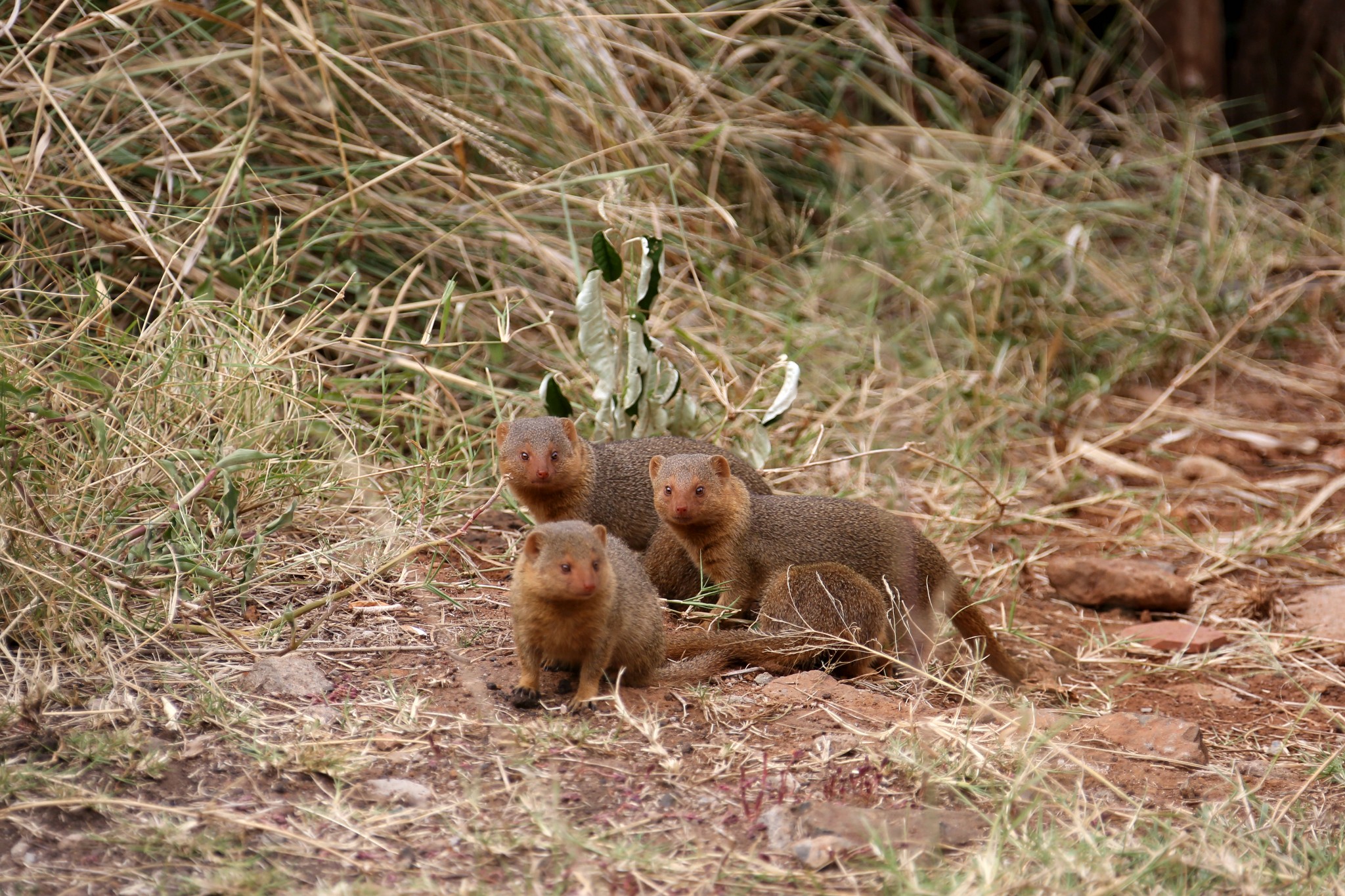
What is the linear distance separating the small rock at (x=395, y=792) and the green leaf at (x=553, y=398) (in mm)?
1779

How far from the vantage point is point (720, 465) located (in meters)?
3.69

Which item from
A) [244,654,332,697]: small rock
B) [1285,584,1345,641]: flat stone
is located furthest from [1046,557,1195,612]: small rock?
[244,654,332,697]: small rock

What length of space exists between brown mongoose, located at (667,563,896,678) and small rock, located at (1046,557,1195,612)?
1203 millimetres

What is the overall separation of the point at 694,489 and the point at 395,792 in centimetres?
136

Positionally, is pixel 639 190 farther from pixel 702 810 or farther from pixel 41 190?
pixel 702 810

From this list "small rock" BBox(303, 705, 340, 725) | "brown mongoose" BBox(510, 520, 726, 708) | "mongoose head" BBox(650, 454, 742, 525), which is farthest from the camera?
"mongoose head" BBox(650, 454, 742, 525)

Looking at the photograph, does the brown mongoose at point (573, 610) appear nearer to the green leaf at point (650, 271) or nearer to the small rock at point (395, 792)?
the small rock at point (395, 792)

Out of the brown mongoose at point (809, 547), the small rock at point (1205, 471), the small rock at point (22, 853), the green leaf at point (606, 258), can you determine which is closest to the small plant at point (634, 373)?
the green leaf at point (606, 258)

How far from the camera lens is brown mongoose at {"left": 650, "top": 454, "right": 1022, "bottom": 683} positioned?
3670mm

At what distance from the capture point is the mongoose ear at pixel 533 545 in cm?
301

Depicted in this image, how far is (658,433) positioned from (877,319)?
1.94 metres

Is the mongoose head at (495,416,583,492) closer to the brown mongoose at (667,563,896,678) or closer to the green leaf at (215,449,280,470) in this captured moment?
the brown mongoose at (667,563,896,678)

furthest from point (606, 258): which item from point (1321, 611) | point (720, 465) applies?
point (1321, 611)

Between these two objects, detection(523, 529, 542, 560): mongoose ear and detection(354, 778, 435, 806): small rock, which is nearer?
detection(354, 778, 435, 806): small rock
